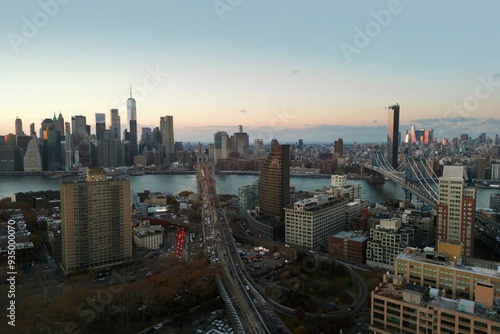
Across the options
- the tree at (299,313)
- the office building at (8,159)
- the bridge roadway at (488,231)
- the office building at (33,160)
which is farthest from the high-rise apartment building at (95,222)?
the office building at (8,159)

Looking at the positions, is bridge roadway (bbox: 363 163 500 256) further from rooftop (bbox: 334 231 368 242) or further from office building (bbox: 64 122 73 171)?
office building (bbox: 64 122 73 171)

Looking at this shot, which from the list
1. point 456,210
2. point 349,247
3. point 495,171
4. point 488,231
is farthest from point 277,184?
point 495,171

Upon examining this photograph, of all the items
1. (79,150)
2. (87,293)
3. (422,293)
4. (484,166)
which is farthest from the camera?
(79,150)

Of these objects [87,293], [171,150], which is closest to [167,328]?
[87,293]

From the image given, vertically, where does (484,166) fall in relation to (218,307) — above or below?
above

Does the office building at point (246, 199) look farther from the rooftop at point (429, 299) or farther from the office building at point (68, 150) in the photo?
the office building at point (68, 150)

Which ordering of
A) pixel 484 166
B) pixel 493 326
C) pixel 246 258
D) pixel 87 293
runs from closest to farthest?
pixel 493 326 < pixel 87 293 < pixel 246 258 < pixel 484 166

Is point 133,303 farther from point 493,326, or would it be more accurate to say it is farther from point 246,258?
point 493,326

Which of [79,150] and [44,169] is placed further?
[79,150]
